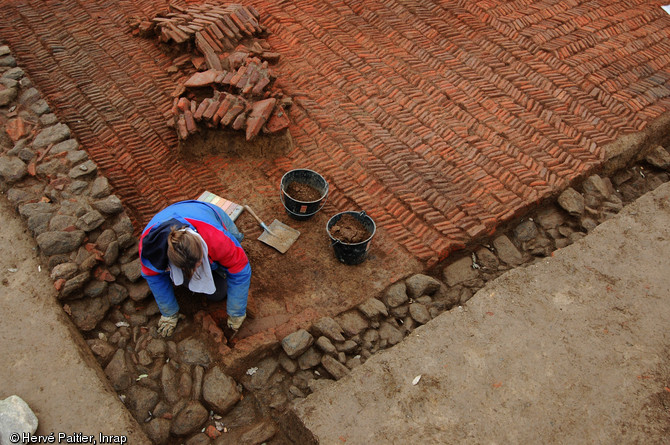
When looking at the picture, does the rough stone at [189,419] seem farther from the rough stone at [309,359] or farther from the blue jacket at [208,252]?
the rough stone at [309,359]

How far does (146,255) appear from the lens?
3957 mm

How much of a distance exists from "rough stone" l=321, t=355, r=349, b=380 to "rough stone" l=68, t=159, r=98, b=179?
128 inches

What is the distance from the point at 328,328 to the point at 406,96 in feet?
12.4

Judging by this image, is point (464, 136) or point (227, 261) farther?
point (464, 136)

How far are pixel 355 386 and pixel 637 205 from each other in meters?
4.01

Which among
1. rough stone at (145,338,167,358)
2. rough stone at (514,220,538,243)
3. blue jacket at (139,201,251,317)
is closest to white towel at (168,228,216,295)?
blue jacket at (139,201,251,317)

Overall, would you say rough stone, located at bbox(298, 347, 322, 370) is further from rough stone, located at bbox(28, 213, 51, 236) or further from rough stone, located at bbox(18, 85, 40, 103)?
rough stone, located at bbox(18, 85, 40, 103)

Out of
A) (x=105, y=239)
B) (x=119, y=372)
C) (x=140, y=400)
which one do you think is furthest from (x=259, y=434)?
(x=105, y=239)

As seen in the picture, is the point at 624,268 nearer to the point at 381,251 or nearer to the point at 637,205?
the point at 637,205

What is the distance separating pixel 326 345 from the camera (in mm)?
4672

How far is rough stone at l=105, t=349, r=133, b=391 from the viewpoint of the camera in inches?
168

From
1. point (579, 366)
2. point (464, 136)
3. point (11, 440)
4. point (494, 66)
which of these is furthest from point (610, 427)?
point (494, 66)

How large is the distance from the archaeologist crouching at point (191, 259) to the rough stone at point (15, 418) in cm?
117

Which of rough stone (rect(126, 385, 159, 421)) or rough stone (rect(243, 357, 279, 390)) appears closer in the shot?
rough stone (rect(126, 385, 159, 421))
